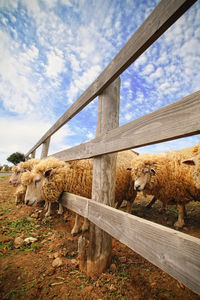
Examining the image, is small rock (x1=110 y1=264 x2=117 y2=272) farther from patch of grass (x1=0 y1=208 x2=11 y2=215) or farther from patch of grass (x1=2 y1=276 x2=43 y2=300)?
patch of grass (x1=0 y1=208 x2=11 y2=215)

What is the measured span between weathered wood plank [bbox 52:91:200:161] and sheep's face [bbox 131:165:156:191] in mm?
2165

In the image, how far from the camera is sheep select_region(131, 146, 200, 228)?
133 inches

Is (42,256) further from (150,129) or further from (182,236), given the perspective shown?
(150,129)

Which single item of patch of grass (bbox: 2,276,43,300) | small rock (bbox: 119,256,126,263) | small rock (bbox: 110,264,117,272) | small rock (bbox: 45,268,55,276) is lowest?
patch of grass (bbox: 2,276,43,300)

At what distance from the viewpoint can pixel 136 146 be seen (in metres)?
1.18

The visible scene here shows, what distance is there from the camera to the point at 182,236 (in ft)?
2.62

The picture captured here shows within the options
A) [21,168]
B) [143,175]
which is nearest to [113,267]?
[143,175]

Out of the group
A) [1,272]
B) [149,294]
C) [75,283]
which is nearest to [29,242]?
[1,272]

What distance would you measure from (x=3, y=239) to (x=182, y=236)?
125 inches

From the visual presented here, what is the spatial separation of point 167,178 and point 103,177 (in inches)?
95.7

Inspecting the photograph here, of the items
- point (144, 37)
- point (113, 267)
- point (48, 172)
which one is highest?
point (144, 37)

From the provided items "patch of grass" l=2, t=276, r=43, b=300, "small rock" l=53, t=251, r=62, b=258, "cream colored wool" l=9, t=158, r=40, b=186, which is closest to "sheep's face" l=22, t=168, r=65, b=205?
"small rock" l=53, t=251, r=62, b=258

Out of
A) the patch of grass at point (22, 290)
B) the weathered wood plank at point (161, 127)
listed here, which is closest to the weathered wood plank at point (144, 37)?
the weathered wood plank at point (161, 127)

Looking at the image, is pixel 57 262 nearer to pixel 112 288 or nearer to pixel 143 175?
pixel 112 288
